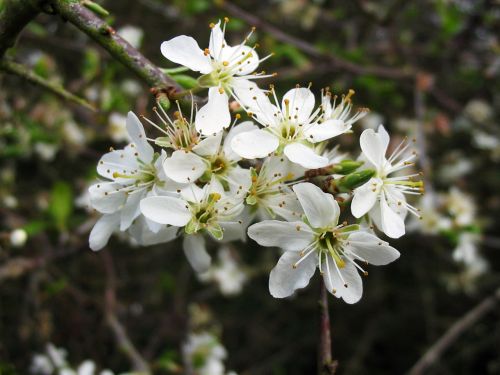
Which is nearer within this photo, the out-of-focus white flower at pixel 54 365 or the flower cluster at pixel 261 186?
the flower cluster at pixel 261 186

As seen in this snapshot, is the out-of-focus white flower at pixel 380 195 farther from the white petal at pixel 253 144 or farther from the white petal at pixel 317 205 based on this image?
the white petal at pixel 253 144

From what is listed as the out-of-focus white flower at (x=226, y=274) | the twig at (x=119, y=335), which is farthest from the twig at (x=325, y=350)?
the out-of-focus white flower at (x=226, y=274)

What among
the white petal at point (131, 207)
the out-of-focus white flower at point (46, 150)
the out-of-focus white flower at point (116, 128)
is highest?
the white petal at point (131, 207)

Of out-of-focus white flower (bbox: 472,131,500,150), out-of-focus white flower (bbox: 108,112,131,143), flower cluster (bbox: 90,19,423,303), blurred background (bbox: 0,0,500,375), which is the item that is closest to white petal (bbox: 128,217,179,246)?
flower cluster (bbox: 90,19,423,303)

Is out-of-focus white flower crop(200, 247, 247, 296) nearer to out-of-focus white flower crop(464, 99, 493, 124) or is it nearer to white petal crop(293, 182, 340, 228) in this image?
out-of-focus white flower crop(464, 99, 493, 124)

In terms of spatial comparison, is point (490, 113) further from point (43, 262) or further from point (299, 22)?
point (43, 262)

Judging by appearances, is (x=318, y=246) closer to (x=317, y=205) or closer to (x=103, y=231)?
(x=317, y=205)

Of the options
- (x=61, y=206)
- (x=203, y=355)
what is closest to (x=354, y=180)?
(x=61, y=206)
